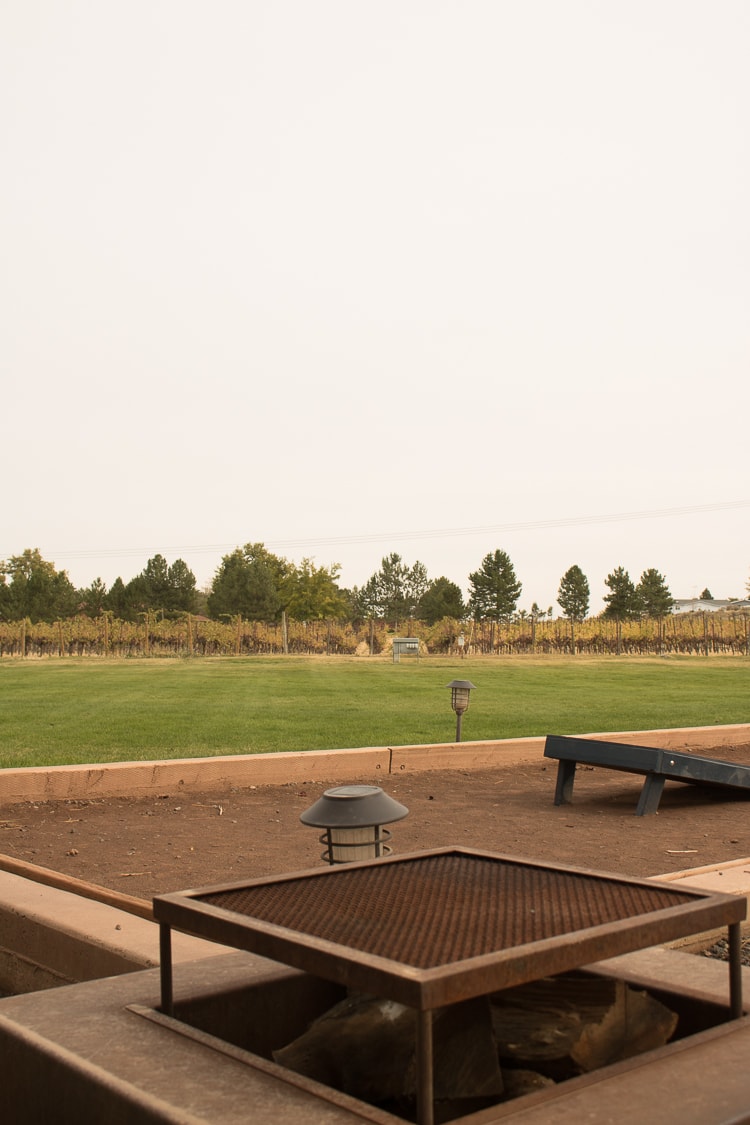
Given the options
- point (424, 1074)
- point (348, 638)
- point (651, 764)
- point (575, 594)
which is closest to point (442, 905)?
point (424, 1074)

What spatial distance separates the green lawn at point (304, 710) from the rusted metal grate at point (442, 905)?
7354 mm

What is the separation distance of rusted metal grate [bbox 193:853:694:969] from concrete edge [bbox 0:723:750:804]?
543 cm

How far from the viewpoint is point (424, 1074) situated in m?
2.13

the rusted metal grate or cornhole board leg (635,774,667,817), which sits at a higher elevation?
the rusted metal grate

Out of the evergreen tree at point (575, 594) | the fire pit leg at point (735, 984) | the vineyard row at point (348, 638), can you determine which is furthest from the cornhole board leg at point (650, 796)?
the evergreen tree at point (575, 594)

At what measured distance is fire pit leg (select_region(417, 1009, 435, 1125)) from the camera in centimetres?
212

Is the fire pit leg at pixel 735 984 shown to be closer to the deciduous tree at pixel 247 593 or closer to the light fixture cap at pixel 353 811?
the light fixture cap at pixel 353 811

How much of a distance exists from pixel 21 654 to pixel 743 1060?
49295 mm

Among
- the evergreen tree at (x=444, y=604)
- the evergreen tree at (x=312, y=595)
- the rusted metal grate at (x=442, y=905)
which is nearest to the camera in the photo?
the rusted metal grate at (x=442, y=905)

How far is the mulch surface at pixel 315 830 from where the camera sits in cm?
605

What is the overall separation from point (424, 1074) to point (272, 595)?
65.4m

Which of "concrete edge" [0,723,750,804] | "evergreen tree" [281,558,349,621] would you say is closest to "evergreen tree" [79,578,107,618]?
"evergreen tree" [281,558,349,621]

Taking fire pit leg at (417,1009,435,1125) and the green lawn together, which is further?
the green lawn

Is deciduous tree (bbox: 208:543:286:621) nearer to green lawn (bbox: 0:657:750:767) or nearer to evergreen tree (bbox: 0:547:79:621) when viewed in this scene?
evergreen tree (bbox: 0:547:79:621)
